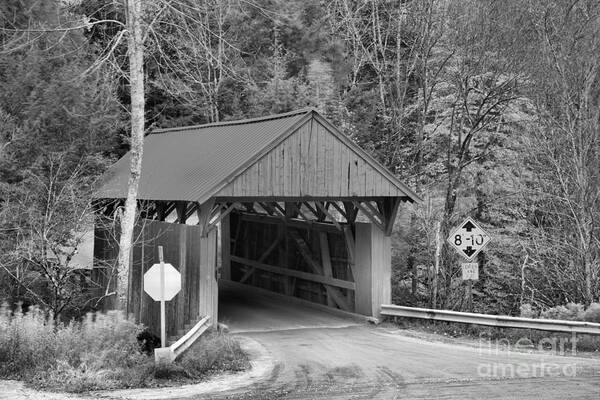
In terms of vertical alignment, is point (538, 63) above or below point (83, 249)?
above

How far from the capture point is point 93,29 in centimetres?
3180

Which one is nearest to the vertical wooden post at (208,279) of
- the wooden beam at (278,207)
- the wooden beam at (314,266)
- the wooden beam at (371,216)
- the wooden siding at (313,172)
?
the wooden siding at (313,172)

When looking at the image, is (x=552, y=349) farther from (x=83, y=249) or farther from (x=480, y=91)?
(x=83, y=249)

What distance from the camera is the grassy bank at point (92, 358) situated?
1083 centimetres

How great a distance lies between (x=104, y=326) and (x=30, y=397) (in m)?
2.41

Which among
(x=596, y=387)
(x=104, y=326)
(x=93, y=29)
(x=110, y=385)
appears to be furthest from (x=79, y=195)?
(x=93, y=29)

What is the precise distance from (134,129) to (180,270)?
3.08 meters

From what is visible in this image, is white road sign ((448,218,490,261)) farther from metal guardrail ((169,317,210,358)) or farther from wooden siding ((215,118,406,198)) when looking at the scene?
metal guardrail ((169,317,210,358))

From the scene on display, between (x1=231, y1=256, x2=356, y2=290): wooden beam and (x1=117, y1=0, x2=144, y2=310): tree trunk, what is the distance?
18.9 ft

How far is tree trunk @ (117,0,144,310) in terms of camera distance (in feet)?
49.4

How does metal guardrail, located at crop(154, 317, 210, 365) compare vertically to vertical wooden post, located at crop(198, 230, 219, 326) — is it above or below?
below

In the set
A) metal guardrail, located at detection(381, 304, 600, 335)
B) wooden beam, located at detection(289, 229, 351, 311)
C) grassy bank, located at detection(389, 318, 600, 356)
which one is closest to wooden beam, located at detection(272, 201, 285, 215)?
wooden beam, located at detection(289, 229, 351, 311)

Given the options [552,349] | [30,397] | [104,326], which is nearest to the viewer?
[30,397]

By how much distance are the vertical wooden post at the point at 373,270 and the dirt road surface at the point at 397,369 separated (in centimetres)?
88
